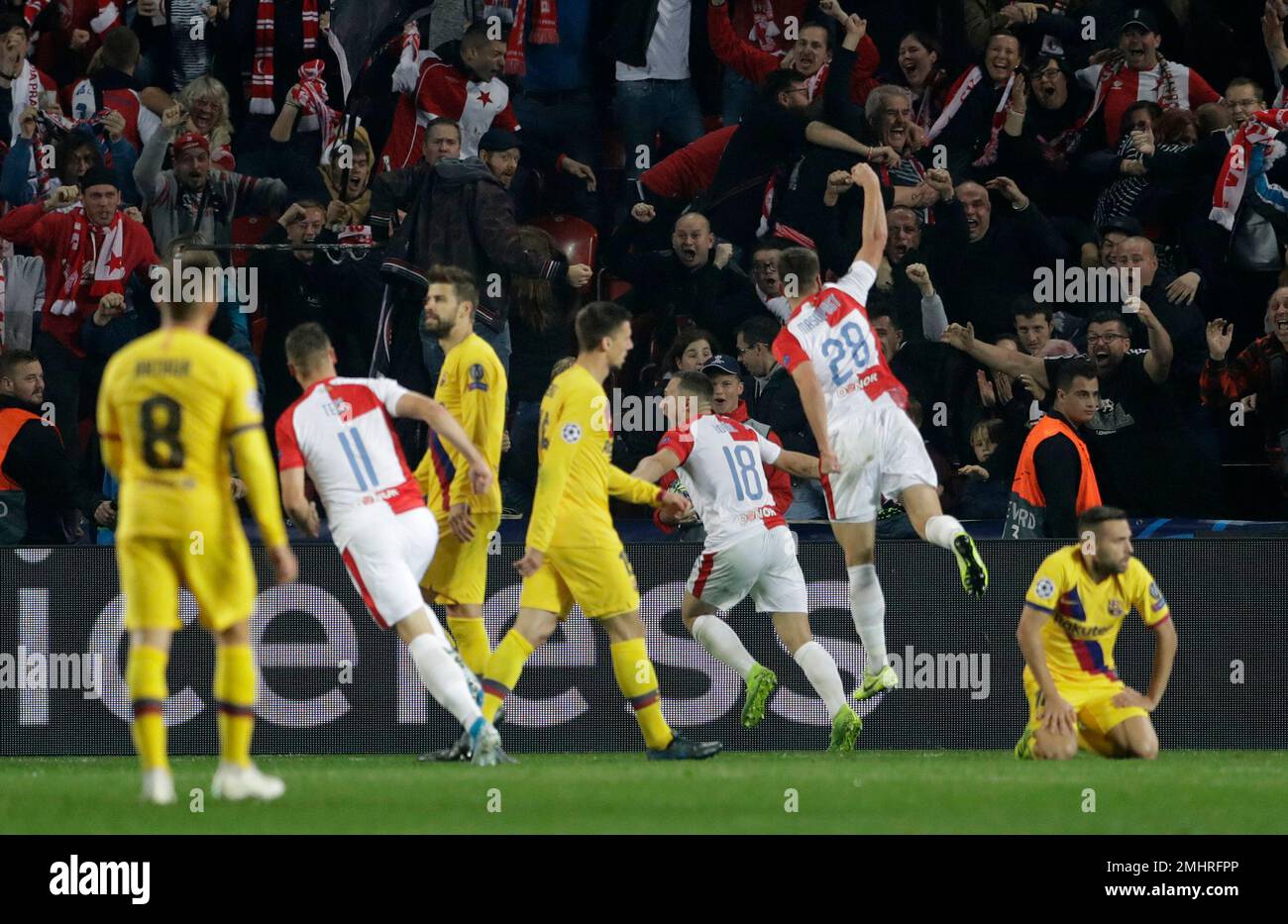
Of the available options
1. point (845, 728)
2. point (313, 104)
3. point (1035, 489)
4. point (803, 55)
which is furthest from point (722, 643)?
point (313, 104)

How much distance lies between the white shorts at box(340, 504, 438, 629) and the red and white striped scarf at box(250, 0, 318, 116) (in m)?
6.08

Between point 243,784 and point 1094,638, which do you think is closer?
point 243,784

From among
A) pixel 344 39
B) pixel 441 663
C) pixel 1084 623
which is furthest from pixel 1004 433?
pixel 344 39

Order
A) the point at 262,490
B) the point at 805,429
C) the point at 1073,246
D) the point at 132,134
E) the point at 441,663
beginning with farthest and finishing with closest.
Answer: the point at 132,134 → the point at 1073,246 → the point at 805,429 → the point at 441,663 → the point at 262,490

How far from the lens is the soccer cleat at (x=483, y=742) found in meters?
8.51

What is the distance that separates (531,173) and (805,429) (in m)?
2.89

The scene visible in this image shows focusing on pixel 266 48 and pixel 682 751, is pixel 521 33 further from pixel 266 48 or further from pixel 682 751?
pixel 682 751

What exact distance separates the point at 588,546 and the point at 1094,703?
8.86 ft

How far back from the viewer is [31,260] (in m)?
12.8

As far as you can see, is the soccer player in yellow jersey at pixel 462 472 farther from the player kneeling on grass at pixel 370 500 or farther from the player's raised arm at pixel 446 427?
the player's raised arm at pixel 446 427

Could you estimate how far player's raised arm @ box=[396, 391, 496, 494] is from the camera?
7910mm

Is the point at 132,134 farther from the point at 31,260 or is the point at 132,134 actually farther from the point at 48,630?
the point at 48,630

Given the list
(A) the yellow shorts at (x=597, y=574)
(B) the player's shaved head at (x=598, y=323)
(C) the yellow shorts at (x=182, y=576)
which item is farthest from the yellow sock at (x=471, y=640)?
(C) the yellow shorts at (x=182, y=576)

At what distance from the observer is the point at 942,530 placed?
9.57 m
